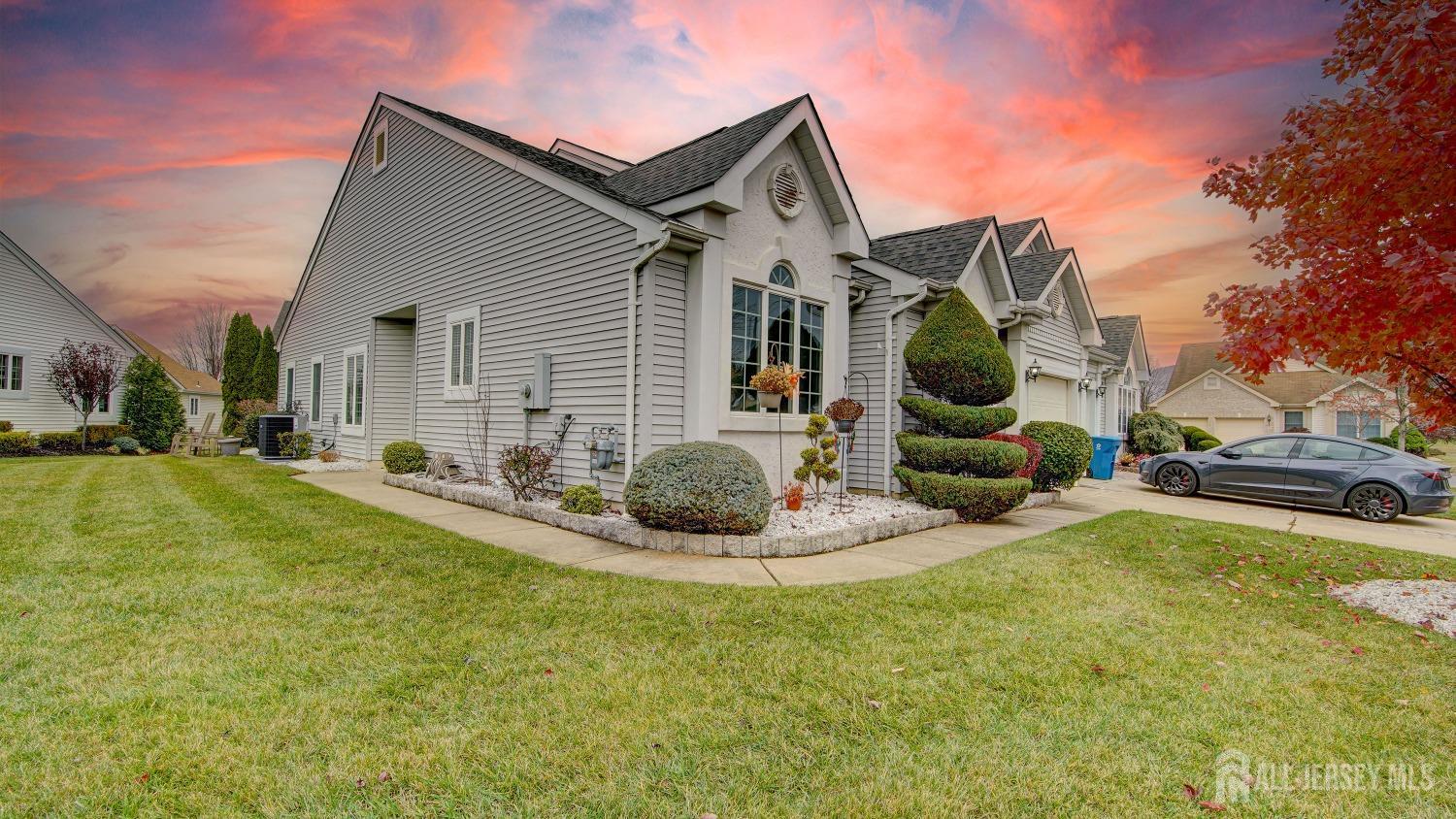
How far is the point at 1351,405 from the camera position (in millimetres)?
27906

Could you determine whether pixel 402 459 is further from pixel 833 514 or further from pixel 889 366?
pixel 889 366

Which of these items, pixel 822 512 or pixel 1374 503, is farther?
pixel 1374 503

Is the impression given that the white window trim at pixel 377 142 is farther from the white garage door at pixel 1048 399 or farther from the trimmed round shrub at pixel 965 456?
the white garage door at pixel 1048 399

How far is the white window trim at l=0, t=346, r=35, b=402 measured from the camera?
1808 cm

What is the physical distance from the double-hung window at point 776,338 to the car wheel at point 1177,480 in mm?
8070

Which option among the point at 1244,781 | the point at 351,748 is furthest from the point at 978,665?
the point at 351,748

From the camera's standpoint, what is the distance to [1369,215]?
4.16 meters

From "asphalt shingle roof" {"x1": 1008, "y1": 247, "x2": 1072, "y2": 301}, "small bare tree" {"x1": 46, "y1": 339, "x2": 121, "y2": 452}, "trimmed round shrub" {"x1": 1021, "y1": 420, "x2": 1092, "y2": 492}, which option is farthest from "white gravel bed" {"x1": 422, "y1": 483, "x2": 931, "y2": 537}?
"small bare tree" {"x1": 46, "y1": 339, "x2": 121, "y2": 452}

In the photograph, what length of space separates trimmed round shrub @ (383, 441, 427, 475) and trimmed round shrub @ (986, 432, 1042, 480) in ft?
31.1

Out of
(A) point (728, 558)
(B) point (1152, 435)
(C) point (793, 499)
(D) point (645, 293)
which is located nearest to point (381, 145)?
(D) point (645, 293)

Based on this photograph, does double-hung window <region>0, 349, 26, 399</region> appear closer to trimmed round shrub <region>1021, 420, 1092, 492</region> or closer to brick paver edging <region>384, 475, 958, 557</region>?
brick paver edging <region>384, 475, 958, 557</region>

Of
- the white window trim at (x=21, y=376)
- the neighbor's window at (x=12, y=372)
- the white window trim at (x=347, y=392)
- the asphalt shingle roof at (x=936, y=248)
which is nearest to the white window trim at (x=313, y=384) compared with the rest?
the white window trim at (x=347, y=392)

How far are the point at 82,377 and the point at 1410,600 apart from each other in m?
29.3

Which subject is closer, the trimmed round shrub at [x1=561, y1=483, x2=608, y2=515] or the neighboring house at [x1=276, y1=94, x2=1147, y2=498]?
the trimmed round shrub at [x1=561, y1=483, x2=608, y2=515]
